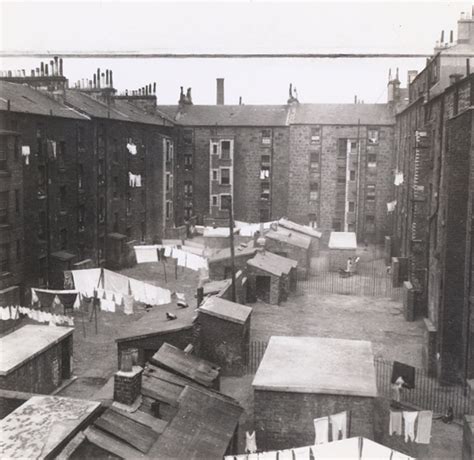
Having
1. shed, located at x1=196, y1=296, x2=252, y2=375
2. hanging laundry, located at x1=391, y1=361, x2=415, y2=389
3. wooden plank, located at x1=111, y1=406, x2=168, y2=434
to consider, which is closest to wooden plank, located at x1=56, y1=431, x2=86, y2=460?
wooden plank, located at x1=111, y1=406, x2=168, y2=434

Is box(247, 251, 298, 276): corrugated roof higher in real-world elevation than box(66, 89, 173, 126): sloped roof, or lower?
lower

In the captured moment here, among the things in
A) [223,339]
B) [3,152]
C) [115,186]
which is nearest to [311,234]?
[115,186]

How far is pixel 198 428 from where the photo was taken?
1566 cm

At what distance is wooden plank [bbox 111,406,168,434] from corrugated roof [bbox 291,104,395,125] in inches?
2004

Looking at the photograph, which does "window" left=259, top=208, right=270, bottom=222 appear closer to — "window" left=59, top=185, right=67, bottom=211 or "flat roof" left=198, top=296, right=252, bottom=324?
"window" left=59, top=185, right=67, bottom=211

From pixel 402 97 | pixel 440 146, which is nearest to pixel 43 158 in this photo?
pixel 440 146

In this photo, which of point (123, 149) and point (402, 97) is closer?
point (123, 149)

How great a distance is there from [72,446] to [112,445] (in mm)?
895

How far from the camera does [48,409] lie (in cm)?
1545

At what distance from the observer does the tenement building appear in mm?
23828

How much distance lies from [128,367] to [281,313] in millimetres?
20934

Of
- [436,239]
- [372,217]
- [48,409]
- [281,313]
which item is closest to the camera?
[48,409]

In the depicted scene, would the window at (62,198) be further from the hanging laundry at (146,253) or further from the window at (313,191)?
the window at (313,191)

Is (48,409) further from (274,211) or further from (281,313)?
(274,211)
